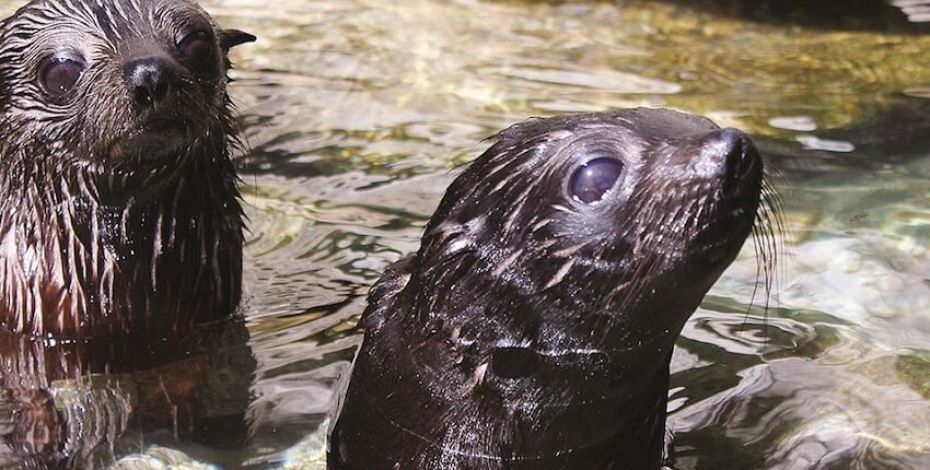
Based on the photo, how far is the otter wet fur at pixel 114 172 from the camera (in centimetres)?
524

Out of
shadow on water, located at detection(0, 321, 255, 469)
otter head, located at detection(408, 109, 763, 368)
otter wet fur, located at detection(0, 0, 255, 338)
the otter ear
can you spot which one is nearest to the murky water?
shadow on water, located at detection(0, 321, 255, 469)

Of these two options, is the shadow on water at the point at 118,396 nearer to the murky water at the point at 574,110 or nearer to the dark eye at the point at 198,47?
the murky water at the point at 574,110

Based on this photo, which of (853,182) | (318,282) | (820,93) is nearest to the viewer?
(318,282)

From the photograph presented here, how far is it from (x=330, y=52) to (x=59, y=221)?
4.20 metres

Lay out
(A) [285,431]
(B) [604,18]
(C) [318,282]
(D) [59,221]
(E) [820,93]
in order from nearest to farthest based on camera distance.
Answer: (A) [285,431]
(D) [59,221]
(C) [318,282]
(E) [820,93]
(B) [604,18]

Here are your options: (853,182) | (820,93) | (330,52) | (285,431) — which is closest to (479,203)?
(285,431)

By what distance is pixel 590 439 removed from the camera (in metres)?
4.13

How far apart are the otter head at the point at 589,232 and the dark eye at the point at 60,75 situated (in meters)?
1.88

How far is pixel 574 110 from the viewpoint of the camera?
825 cm

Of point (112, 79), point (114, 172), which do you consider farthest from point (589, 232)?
point (114, 172)

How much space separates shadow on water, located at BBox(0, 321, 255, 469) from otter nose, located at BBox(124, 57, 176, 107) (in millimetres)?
1101

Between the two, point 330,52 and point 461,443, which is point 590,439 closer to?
point 461,443

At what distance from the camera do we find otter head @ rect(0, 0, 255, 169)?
5137 millimetres

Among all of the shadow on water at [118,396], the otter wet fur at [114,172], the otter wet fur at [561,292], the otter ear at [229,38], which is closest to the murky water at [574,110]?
the shadow on water at [118,396]
